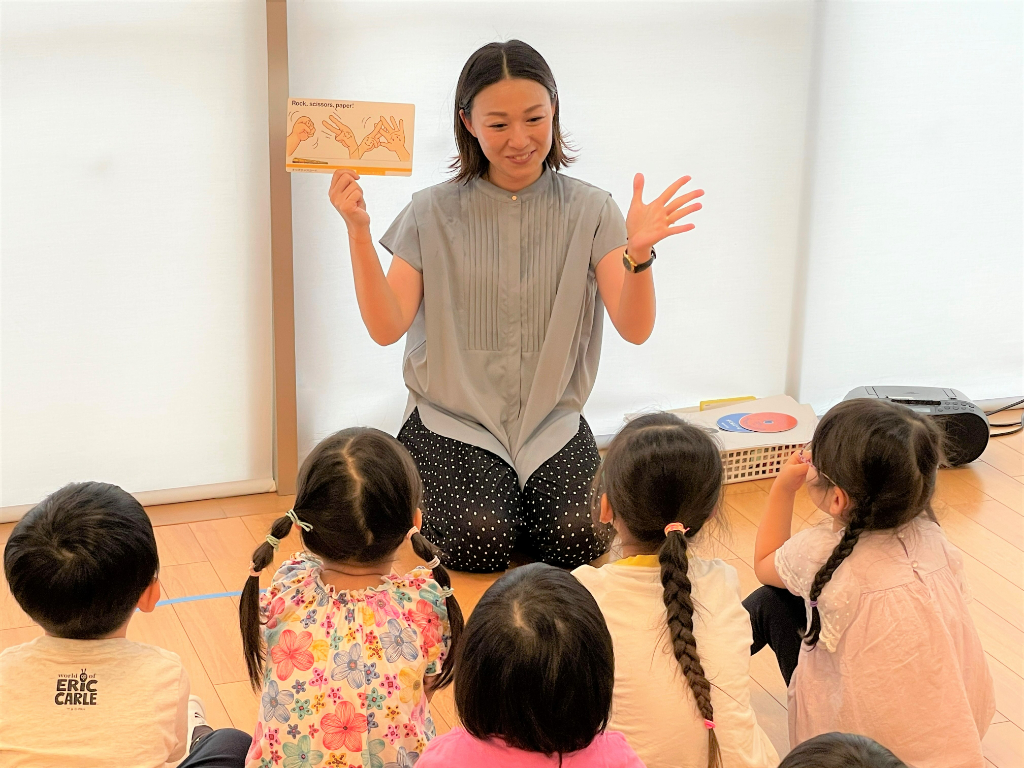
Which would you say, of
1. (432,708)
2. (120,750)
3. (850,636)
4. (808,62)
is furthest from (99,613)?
(808,62)

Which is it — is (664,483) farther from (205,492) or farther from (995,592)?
(205,492)

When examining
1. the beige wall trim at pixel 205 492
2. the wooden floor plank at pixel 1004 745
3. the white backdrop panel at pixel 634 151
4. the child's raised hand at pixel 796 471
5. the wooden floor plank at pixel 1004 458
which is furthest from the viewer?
the wooden floor plank at pixel 1004 458

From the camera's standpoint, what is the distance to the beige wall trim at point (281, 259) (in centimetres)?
248

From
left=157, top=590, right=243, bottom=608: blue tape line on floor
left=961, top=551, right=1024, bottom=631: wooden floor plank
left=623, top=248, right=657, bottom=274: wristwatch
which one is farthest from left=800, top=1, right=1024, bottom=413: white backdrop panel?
left=157, top=590, right=243, bottom=608: blue tape line on floor

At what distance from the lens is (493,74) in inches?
88.4

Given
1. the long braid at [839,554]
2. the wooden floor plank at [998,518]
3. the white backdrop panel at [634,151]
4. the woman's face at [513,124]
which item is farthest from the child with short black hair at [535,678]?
the wooden floor plank at [998,518]

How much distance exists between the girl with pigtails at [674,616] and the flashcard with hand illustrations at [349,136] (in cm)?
93

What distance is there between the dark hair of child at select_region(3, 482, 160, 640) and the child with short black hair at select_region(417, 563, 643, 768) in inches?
17.8

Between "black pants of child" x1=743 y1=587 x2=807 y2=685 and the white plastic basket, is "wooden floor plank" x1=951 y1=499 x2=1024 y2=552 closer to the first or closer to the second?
the white plastic basket

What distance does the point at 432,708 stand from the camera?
1.96 m

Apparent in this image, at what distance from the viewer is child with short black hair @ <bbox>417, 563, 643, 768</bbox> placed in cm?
114

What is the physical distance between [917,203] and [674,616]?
6.81 feet

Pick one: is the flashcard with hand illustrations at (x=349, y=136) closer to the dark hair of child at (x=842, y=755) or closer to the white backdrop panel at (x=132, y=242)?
the white backdrop panel at (x=132, y=242)

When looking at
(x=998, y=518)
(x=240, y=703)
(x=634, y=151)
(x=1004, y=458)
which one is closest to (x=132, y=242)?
(x=240, y=703)
